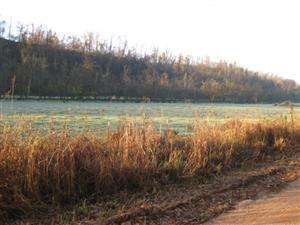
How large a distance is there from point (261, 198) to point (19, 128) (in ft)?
15.4

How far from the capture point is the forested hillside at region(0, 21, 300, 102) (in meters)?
92.2

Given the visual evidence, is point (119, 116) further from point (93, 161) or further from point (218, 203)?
point (218, 203)

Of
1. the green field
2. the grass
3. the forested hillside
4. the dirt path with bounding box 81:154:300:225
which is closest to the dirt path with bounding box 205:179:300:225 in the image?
the dirt path with bounding box 81:154:300:225

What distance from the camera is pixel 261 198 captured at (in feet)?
25.6

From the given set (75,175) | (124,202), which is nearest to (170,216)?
(124,202)

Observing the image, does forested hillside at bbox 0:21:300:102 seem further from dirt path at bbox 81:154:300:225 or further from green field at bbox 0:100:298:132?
dirt path at bbox 81:154:300:225

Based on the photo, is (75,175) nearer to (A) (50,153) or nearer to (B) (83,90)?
(A) (50,153)

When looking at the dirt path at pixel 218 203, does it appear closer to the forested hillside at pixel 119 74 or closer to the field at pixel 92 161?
the field at pixel 92 161

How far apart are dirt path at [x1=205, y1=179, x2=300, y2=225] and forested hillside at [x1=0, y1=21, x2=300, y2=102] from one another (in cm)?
7339

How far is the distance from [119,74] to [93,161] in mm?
115855

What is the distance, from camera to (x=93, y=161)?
8133mm

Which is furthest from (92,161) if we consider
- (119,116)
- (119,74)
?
(119,74)

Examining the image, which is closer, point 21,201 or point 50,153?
point 21,201

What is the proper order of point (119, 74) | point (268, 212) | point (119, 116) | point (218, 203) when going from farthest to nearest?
point (119, 74)
point (119, 116)
point (218, 203)
point (268, 212)
